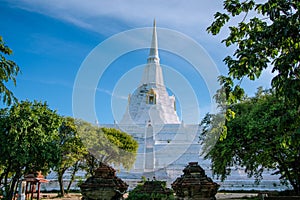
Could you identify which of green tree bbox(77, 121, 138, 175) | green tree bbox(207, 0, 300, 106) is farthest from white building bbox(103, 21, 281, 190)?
green tree bbox(207, 0, 300, 106)

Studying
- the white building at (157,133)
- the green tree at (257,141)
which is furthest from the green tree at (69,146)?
the white building at (157,133)

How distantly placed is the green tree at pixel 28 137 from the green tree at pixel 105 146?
7.18 meters

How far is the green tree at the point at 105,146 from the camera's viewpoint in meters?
26.8

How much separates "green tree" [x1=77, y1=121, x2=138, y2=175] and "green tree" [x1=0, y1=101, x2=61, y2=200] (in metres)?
7.18

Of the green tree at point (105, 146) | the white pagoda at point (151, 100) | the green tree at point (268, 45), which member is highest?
the white pagoda at point (151, 100)

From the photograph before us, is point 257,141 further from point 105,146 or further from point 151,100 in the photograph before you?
point 151,100

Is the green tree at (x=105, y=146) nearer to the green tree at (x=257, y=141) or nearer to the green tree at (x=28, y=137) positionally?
the green tree at (x=28, y=137)

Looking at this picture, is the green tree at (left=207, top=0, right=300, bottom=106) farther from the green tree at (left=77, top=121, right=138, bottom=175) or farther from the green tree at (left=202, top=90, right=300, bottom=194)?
the green tree at (left=77, top=121, right=138, bottom=175)

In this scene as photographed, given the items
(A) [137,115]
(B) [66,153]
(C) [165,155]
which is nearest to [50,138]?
(B) [66,153]

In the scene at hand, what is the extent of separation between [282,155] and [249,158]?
171 cm

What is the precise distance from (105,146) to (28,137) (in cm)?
1087

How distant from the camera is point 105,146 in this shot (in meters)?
28.0

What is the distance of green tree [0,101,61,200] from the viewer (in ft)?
55.9

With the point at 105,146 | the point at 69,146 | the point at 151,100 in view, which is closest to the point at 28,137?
the point at 69,146
